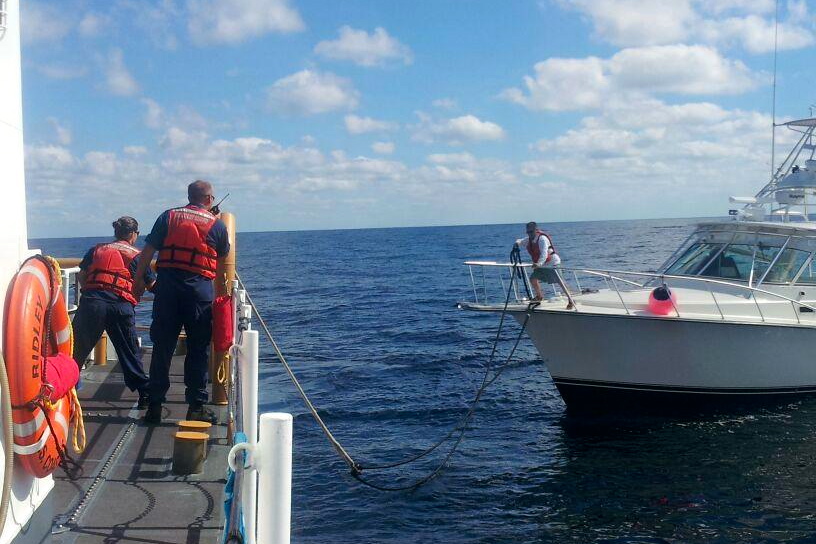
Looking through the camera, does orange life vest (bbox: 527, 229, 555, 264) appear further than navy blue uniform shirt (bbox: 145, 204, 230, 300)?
Yes

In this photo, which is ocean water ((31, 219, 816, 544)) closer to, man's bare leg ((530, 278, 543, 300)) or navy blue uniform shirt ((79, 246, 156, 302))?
man's bare leg ((530, 278, 543, 300))

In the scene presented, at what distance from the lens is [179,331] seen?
538 centimetres

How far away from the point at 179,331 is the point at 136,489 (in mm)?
1419

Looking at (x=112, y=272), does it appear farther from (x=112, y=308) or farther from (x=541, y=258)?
(x=541, y=258)

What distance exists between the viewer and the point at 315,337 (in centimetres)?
2038

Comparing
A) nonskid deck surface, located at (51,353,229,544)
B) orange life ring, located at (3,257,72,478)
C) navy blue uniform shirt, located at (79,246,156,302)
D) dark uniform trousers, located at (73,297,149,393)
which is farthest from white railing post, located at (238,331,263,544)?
dark uniform trousers, located at (73,297,149,393)

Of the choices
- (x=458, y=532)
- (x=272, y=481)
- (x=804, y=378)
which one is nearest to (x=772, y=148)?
(x=804, y=378)

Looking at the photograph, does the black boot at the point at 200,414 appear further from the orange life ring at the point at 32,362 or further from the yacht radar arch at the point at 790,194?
the yacht radar arch at the point at 790,194

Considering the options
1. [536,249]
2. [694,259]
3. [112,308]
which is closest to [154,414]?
[112,308]

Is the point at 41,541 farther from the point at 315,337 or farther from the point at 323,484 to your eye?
the point at 315,337

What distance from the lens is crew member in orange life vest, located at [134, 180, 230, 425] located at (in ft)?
17.1

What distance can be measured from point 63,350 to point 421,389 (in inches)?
434

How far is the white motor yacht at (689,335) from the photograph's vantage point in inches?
424

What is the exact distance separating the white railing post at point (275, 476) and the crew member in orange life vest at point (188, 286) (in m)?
3.19
